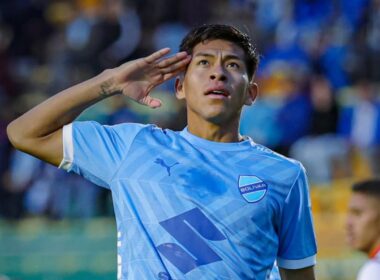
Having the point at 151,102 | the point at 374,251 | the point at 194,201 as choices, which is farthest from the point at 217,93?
the point at 374,251

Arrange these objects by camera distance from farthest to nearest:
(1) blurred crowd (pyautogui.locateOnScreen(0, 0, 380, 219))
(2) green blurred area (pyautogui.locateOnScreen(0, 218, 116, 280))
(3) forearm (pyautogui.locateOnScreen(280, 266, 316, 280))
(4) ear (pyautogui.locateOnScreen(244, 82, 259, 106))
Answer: (1) blurred crowd (pyautogui.locateOnScreen(0, 0, 380, 219)) < (2) green blurred area (pyautogui.locateOnScreen(0, 218, 116, 280)) < (4) ear (pyautogui.locateOnScreen(244, 82, 259, 106)) < (3) forearm (pyautogui.locateOnScreen(280, 266, 316, 280))

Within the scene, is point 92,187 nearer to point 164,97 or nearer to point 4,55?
point 164,97

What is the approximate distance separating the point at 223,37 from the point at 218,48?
0.07 meters

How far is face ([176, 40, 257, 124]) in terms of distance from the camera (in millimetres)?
4715

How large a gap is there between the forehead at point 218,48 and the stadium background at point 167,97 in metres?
6.39

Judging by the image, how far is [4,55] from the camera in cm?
1559

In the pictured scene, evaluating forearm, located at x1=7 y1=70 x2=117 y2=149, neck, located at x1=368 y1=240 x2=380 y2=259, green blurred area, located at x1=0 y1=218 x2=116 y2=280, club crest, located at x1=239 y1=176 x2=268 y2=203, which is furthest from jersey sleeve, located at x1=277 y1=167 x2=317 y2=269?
green blurred area, located at x1=0 y1=218 x2=116 y2=280

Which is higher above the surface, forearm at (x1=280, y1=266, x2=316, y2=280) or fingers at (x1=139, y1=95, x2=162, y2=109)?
fingers at (x1=139, y1=95, x2=162, y2=109)

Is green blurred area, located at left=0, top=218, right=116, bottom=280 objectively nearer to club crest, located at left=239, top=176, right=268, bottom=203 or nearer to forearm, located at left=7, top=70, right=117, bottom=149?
forearm, located at left=7, top=70, right=117, bottom=149

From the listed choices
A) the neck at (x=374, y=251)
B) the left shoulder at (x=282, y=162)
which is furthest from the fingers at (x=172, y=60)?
the neck at (x=374, y=251)

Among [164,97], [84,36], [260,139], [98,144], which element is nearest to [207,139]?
[98,144]

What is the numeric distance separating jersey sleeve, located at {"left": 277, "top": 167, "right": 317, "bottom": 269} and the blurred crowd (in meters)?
7.45

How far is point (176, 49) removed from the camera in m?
14.7

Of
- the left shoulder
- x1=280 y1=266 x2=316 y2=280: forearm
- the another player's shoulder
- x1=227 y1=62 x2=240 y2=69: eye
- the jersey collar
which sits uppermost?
x1=227 y1=62 x2=240 y2=69: eye
